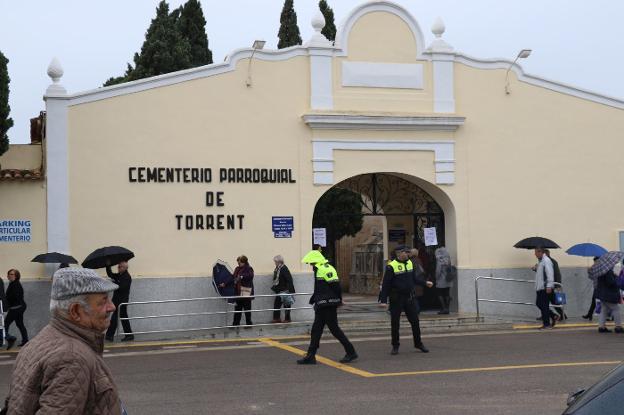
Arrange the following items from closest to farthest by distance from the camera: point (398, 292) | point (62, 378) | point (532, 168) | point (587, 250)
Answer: point (62, 378), point (398, 292), point (587, 250), point (532, 168)

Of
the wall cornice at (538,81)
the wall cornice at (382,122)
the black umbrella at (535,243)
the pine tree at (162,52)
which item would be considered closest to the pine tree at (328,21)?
the pine tree at (162,52)

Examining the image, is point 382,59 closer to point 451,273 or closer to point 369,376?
point 451,273

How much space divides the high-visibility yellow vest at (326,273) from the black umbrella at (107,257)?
18.1 ft

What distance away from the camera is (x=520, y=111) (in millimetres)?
22438

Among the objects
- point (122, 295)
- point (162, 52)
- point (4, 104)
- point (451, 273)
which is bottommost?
point (122, 295)

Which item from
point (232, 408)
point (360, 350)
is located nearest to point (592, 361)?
point (360, 350)

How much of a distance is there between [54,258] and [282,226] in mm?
5064

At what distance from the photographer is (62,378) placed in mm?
4258

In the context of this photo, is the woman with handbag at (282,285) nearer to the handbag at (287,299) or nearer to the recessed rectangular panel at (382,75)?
the handbag at (287,299)

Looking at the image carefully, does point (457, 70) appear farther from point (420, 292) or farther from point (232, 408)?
point (232, 408)

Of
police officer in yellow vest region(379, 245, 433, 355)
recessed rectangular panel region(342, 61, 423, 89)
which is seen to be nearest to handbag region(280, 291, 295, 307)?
police officer in yellow vest region(379, 245, 433, 355)

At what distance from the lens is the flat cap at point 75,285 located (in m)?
4.53

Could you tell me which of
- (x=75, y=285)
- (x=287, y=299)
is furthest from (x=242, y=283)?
(x=75, y=285)

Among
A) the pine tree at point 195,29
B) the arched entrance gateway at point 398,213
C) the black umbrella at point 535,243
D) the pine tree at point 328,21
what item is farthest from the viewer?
the pine tree at point 328,21
